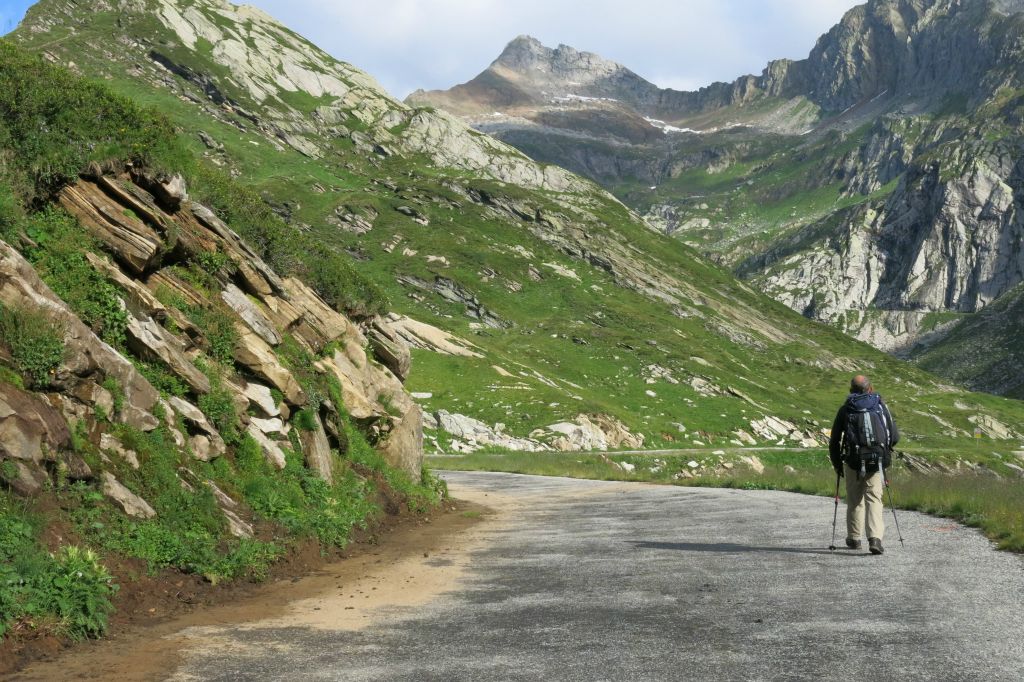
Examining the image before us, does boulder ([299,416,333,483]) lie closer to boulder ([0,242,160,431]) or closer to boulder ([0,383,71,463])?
boulder ([0,242,160,431])

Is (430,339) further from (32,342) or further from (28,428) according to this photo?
(28,428)

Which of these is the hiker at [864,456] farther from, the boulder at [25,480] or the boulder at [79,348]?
the boulder at [25,480]

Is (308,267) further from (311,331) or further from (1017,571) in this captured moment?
(1017,571)

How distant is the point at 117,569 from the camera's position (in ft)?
33.6

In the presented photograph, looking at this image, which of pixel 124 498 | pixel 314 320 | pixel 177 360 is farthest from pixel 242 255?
pixel 124 498

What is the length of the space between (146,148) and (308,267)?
753 centimetres

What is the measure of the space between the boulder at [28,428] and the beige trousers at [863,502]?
1257 cm

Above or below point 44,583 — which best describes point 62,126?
above

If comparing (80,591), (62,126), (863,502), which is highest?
(62,126)

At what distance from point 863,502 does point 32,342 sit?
45.0 feet

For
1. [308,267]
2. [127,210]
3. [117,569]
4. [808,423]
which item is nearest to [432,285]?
[808,423]

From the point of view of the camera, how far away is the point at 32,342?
37.5 ft

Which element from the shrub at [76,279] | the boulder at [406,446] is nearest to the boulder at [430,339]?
the boulder at [406,446]

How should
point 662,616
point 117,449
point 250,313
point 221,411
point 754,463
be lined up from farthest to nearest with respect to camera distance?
1. point 754,463
2. point 250,313
3. point 221,411
4. point 117,449
5. point 662,616
